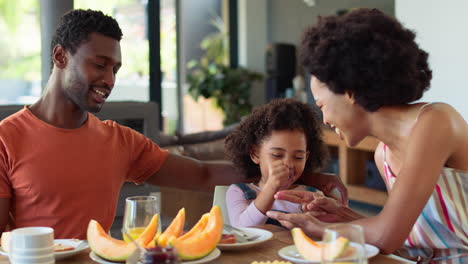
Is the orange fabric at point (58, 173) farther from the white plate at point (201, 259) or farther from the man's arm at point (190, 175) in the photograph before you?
the white plate at point (201, 259)

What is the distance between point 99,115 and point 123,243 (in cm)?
102

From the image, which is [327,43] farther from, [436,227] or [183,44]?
[183,44]

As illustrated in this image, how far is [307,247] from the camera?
4.36 feet

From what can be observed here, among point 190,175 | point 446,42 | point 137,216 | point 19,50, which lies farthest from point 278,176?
point 19,50

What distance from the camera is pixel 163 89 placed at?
25.3ft

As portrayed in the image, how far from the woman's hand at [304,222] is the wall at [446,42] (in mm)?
3179

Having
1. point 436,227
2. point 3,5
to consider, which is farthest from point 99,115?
point 3,5

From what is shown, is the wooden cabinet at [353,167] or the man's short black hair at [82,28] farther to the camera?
the wooden cabinet at [353,167]

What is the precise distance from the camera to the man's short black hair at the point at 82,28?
1.93 m

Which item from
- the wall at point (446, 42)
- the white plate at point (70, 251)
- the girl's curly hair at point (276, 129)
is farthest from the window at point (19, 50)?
the white plate at point (70, 251)

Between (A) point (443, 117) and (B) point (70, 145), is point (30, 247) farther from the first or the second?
(A) point (443, 117)

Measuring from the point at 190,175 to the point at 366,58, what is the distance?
2.88 feet

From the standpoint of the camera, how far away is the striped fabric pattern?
61.2 inches

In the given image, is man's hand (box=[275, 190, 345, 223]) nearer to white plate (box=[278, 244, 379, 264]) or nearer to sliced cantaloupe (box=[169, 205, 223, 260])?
white plate (box=[278, 244, 379, 264])
